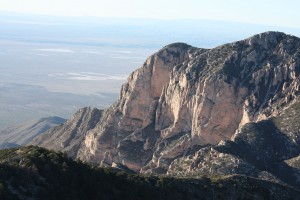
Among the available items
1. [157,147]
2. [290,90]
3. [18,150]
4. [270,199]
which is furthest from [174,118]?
[18,150]

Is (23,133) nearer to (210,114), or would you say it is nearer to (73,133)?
(73,133)

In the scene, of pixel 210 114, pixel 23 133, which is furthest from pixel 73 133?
pixel 23 133

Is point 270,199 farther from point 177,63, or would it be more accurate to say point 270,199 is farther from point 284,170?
point 177,63

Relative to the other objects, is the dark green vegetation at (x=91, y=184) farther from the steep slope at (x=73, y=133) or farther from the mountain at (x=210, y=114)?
the steep slope at (x=73, y=133)

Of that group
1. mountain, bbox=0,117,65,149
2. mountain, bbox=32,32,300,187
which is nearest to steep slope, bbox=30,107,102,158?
mountain, bbox=32,32,300,187

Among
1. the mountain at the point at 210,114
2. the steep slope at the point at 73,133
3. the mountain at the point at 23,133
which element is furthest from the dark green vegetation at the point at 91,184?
the mountain at the point at 23,133
